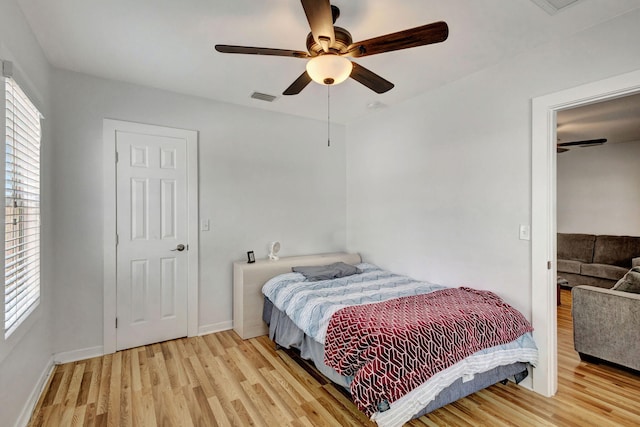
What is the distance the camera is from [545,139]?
2.34 m

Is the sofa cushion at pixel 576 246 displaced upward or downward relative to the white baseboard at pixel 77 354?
upward

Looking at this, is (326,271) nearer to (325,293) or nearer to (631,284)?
(325,293)

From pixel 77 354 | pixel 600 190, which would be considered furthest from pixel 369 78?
pixel 600 190

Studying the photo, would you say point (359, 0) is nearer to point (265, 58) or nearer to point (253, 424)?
point (265, 58)

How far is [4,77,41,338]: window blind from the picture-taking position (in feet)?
5.74

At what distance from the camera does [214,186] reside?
352 cm

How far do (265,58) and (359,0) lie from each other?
3.15ft

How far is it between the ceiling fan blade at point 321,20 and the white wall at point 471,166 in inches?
66.2

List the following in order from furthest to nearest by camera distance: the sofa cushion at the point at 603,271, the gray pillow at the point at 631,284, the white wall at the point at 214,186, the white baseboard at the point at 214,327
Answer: the sofa cushion at the point at 603,271 < the white baseboard at the point at 214,327 < the white wall at the point at 214,186 < the gray pillow at the point at 631,284

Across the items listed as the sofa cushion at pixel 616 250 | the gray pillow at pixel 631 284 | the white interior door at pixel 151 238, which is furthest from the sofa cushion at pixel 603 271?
the white interior door at pixel 151 238

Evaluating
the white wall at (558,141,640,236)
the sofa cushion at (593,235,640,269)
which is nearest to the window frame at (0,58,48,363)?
the sofa cushion at (593,235,640,269)

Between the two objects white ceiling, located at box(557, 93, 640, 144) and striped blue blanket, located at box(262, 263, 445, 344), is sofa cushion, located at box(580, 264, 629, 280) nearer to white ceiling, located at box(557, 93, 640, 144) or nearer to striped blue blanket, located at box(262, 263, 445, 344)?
white ceiling, located at box(557, 93, 640, 144)

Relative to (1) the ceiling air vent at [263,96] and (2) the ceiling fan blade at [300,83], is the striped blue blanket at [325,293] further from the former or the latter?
(1) the ceiling air vent at [263,96]

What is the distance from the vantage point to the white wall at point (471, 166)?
2.25 metres
